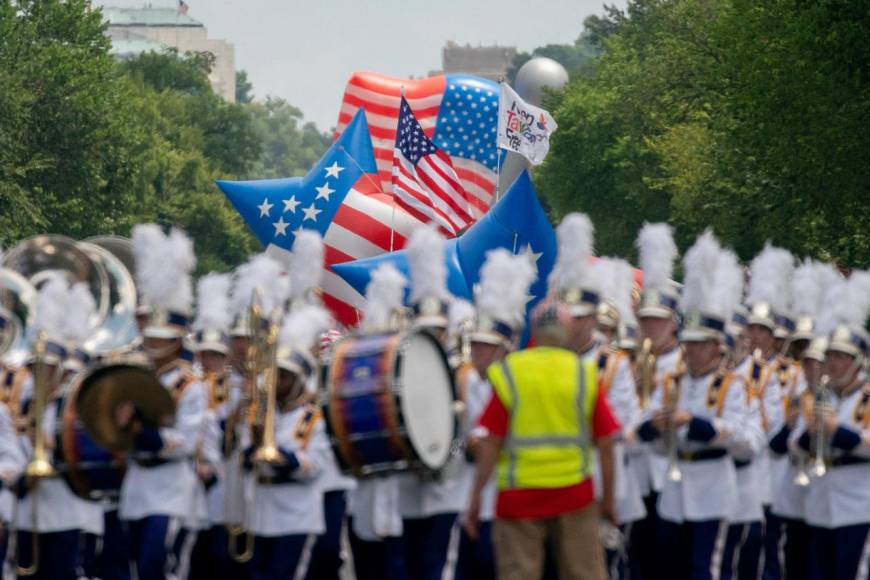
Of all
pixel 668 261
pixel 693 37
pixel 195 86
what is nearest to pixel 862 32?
pixel 668 261

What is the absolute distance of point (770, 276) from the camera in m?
17.8

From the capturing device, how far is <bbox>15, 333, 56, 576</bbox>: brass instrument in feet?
45.9

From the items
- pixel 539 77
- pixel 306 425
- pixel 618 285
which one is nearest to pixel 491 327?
pixel 306 425

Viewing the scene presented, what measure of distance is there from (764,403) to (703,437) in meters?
1.59

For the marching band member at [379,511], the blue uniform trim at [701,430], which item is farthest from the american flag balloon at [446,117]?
the blue uniform trim at [701,430]

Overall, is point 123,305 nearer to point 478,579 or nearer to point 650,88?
point 478,579

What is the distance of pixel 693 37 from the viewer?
58.0 meters

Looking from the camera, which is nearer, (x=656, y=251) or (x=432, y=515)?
(x=432, y=515)

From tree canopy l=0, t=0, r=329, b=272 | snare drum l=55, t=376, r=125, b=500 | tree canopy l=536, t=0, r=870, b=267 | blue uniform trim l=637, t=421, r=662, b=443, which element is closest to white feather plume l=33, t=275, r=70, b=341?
snare drum l=55, t=376, r=125, b=500

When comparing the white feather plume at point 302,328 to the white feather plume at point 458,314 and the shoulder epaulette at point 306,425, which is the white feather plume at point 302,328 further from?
the white feather plume at point 458,314

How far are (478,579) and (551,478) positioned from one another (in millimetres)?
3478

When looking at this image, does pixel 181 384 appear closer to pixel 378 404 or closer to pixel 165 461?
pixel 165 461

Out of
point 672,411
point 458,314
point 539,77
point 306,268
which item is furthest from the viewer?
point 539,77

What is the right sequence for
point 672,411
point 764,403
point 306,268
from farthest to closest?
Result: point 306,268, point 764,403, point 672,411
